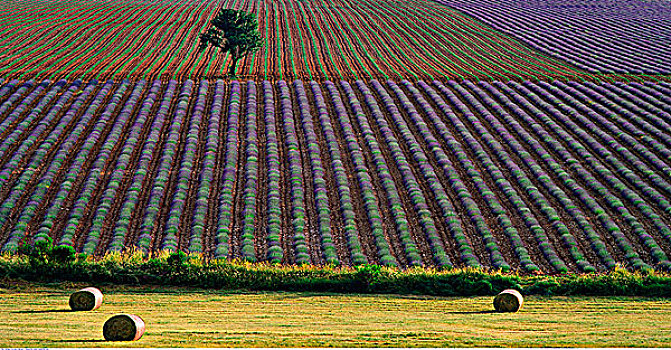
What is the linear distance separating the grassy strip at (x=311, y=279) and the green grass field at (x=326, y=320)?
1.92ft

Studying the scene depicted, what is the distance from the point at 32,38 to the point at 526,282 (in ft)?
200

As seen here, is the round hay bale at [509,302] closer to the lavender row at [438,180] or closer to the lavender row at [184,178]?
the lavender row at [438,180]

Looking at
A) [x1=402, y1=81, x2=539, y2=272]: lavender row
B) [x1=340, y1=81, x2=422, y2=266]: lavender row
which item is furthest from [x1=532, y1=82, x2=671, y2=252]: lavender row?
[x1=340, y1=81, x2=422, y2=266]: lavender row

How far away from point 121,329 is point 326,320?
5.43m

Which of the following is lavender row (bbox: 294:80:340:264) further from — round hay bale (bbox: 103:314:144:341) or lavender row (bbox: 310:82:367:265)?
round hay bale (bbox: 103:314:144:341)

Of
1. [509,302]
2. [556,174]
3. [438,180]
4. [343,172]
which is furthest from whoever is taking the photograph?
[556,174]

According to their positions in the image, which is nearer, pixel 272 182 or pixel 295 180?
pixel 272 182

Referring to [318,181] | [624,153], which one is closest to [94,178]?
[318,181]

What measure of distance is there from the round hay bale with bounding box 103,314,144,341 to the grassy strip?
314 inches

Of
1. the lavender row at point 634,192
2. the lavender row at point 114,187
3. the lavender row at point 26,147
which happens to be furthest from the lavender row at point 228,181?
the lavender row at point 634,192

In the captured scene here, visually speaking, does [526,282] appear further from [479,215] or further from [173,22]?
[173,22]

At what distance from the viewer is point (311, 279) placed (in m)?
21.6

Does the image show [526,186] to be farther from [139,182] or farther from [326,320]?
[139,182]

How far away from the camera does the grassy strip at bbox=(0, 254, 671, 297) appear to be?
21281 millimetres
